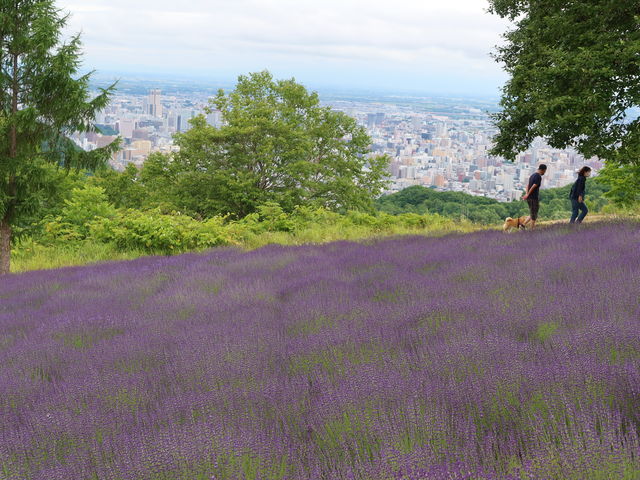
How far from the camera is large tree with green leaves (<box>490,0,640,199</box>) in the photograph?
10.5 metres

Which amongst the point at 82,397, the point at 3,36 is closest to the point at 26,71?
the point at 3,36

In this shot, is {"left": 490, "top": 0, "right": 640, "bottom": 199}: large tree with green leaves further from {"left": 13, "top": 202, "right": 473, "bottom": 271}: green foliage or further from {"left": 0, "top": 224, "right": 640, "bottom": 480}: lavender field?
{"left": 0, "top": 224, "right": 640, "bottom": 480}: lavender field

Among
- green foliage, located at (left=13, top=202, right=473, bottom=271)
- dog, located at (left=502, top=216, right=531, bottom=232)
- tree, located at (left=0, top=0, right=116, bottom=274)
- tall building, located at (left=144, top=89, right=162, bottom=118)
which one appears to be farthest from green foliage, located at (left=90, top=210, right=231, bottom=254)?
tall building, located at (left=144, top=89, right=162, bottom=118)

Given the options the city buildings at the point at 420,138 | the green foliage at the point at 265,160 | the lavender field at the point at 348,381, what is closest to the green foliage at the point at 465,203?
the green foliage at the point at 265,160

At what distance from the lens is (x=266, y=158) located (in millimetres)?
28812

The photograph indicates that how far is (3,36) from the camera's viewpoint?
479 inches

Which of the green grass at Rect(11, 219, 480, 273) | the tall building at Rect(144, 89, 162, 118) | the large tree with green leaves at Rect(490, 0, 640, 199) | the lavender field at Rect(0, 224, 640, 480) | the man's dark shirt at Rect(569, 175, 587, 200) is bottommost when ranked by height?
the green grass at Rect(11, 219, 480, 273)

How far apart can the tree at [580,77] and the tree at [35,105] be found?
10.1 m

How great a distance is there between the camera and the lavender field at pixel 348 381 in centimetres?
210

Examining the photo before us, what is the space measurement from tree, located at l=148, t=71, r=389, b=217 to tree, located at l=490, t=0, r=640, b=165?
1534 centimetres

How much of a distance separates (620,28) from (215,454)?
13.0 metres

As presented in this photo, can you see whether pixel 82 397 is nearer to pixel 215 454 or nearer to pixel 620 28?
pixel 215 454

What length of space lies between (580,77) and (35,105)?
40.4ft

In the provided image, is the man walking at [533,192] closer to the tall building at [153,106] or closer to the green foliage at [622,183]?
the green foliage at [622,183]
